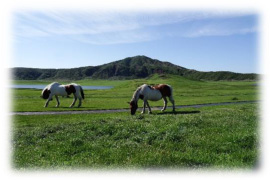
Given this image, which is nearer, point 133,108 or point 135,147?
point 135,147

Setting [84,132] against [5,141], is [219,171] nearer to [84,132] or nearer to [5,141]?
[84,132]

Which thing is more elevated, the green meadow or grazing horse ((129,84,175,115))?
→ grazing horse ((129,84,175,115))

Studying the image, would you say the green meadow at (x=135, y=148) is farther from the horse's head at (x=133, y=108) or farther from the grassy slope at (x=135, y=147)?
the horse's head at (x=133, y=108)

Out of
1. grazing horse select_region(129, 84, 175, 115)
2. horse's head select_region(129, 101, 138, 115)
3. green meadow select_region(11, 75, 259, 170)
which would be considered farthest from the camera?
grazing horse select_region(129, 84, 175, 115)

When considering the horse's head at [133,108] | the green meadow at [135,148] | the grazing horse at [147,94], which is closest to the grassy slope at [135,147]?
the green meadow at [135,148]

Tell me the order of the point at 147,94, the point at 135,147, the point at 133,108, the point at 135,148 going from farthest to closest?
the point at 147,94 < the point at 133,108 < the point at 135,147 < the point at 135,148

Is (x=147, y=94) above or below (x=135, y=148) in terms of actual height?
above

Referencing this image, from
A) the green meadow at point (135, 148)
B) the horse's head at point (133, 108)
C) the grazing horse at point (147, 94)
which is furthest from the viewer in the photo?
the grazing horse at point (147, 94)

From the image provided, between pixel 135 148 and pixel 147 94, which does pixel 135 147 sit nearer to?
pixel 135 148

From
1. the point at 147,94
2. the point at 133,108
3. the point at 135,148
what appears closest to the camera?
the point at 135,148

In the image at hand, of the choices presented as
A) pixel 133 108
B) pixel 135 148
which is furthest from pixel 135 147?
pixel 133 108

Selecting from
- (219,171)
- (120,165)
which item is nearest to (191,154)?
(219,171)

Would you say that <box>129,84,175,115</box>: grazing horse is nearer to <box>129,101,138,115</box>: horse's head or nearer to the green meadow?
<box>129,101,138,115</box>: horse's head

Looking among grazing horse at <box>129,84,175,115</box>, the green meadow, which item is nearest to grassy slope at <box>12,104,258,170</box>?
the green meadow
